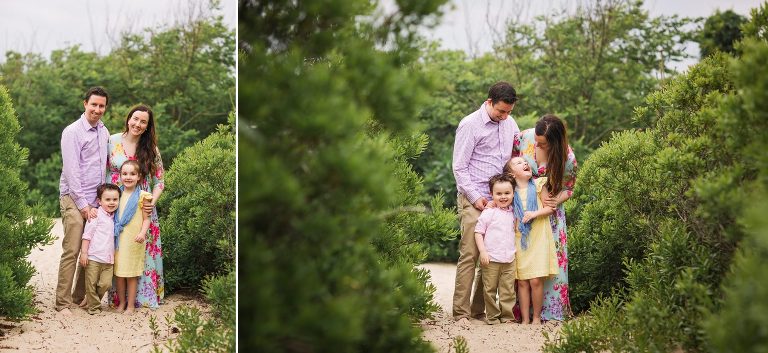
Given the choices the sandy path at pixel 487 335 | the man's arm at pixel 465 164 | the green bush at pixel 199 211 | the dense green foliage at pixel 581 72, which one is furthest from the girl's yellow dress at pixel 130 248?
the dense green foliage at pixel 581 72

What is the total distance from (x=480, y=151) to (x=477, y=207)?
0.35 m

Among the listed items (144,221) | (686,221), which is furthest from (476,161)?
(144,221)

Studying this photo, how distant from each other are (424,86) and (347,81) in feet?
0.77

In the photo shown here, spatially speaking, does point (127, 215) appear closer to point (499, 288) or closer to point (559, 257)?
point (499, 288)

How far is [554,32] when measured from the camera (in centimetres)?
954

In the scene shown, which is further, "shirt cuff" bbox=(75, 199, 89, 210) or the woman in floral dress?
"shirt cuff" bbox=(75, 199, 89, 210)

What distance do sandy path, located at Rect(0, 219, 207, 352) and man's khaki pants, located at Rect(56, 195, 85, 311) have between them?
50 millimetres

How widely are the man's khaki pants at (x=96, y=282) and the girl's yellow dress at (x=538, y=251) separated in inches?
96.0

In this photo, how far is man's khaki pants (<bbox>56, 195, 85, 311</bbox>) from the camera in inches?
149

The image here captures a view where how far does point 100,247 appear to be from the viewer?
3.85 m

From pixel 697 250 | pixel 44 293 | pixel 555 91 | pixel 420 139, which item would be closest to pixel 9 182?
pixel 44 293

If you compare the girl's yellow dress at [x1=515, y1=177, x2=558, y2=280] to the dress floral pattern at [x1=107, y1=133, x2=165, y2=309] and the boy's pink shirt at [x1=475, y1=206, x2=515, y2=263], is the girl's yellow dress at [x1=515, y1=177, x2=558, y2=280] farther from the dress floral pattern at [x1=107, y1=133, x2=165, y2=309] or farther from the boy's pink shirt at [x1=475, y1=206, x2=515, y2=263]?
the dress floral pattern at [x1=107, y1=133, x2=165, y2=309]

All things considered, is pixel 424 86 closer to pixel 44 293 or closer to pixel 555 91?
pixel 44 293


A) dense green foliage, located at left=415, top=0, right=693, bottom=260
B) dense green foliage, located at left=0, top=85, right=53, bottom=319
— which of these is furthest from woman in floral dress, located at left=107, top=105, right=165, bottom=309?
dense green foliage, located at left=415, top=0, right=693, bottom=260
